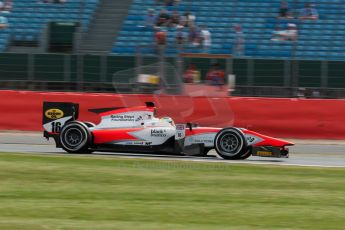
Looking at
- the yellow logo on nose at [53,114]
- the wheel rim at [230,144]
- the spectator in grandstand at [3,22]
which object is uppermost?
the spectator in grandstand at [3,22]

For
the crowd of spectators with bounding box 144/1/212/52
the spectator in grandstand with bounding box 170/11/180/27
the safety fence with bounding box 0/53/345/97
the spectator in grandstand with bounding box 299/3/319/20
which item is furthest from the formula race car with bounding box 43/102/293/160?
the spectator in grandstand with bounding box 299/3/319/20

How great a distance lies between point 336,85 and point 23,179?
11251 millimetres

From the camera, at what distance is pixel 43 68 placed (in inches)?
798

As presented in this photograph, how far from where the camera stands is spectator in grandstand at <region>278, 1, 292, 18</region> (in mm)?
22562

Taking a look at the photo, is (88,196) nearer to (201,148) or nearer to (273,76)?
(201,148)

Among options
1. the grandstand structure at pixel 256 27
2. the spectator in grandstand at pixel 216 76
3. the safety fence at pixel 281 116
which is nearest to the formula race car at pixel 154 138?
the safety fence at pixel 281 116

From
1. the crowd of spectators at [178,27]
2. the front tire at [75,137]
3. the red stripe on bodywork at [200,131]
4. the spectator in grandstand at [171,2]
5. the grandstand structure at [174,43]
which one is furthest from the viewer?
the spectator in grandstand at [171,2]

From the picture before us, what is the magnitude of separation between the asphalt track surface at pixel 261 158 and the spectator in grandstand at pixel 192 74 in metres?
2.96

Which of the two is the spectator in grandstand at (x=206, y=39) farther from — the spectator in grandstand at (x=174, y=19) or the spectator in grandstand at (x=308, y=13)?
the spectator in grandstand at (x=308, y=13)

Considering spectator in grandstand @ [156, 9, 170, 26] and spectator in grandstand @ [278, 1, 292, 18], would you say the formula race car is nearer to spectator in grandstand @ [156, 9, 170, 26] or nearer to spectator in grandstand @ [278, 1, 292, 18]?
spectator in grandstand @ [156, 9, 170, 26]

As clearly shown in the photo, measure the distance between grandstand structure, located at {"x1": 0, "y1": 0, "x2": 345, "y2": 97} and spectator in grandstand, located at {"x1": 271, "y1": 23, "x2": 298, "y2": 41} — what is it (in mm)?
121

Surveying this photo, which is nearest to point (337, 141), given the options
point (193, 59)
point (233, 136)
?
point (193, 59)

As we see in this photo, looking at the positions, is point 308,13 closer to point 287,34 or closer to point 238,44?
point 287,34

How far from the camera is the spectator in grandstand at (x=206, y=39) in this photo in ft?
69.0
